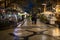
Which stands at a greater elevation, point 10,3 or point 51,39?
point 10,3

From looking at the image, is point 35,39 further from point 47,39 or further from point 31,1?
point 31,1

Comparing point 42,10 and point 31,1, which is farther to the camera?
point 42,10

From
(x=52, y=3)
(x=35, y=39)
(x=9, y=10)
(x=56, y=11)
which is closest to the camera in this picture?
(x=35, y=39)

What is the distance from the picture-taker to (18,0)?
2112 cm

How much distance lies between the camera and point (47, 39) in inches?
335

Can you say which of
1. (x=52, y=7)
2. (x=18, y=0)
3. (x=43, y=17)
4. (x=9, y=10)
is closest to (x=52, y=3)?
(x=52, y=7)

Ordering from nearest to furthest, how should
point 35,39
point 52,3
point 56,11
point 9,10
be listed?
point 35,39 → point 9,10 → point 52,3 → point 56,11

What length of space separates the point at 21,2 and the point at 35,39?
13.2 meters

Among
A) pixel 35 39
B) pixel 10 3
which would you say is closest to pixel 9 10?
pixel 10 3

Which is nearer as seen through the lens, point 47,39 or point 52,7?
point 47,39

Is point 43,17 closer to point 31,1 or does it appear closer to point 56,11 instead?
point 56,11

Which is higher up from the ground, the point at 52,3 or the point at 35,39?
the point at 52,3

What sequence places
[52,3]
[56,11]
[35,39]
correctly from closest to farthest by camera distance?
1. [35,39]
2. [52,3]
3. [56,11]

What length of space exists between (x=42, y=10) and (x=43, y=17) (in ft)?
5.36
